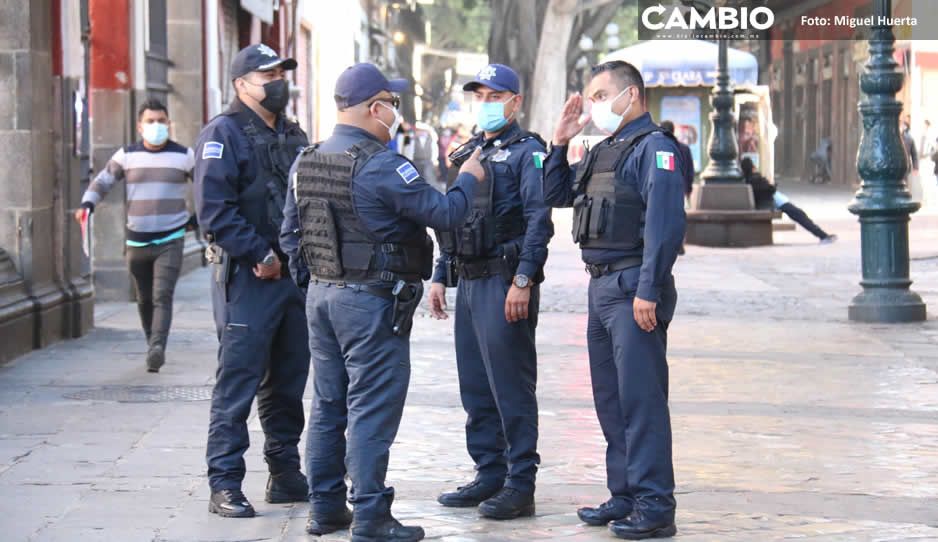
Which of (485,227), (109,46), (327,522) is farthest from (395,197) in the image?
(109,46)

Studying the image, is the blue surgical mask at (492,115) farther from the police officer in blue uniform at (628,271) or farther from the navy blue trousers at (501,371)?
the navy blue trousers at (501,371)

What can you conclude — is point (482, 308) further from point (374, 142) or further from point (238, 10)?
point (238, 10)

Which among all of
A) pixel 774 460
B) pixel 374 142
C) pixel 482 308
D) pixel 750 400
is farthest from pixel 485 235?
pixel 750 400

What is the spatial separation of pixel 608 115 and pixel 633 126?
4.3 inches

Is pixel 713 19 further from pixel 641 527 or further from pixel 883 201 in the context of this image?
pixel 641 527

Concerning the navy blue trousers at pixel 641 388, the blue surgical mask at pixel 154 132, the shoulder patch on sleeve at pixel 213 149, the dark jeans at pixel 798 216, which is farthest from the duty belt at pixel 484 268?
the dark jeans at pixel 798 216

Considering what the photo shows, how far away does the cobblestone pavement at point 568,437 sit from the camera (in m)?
6.84

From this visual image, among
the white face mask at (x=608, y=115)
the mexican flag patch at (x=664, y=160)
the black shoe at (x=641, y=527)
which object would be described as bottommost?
the black shoe at (x=641, y=527)

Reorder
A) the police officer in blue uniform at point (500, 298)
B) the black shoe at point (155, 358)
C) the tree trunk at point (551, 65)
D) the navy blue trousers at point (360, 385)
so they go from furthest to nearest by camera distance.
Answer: the tree trunk at point (551, 65), the black shoe at point (155, 358), the police officer in blue uniform at point (500, 298), the navy blue trousers at point (360, 385)

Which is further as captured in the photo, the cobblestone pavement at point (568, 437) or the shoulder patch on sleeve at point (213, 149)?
the shoulder patch on sleeve at point (213, 149)

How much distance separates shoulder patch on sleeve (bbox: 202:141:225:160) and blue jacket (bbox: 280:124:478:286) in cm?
76

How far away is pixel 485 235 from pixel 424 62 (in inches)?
3505

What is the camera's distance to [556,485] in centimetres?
762

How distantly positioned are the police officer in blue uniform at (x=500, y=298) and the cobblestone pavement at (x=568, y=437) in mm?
221
